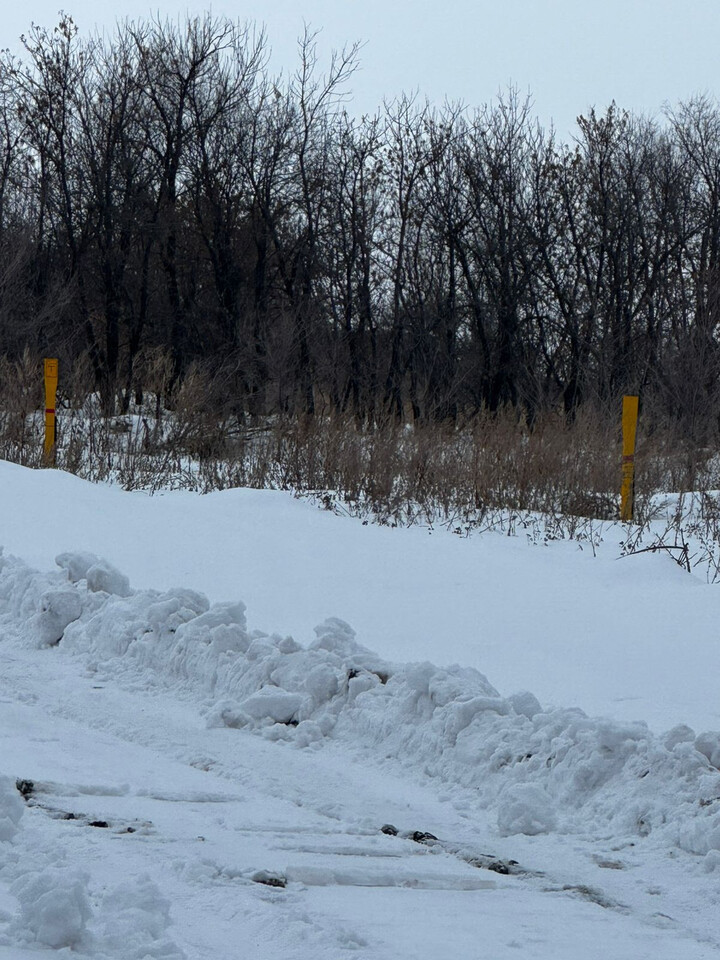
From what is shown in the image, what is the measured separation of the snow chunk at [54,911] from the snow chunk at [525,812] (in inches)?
57.5

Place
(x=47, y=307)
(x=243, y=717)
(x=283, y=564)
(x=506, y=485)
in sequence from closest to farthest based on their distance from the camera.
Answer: (x=243, y=717) → (x=283, y=564) → (x=506, y=485) → (x=47, y=307)

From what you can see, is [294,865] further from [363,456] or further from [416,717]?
[363,456]

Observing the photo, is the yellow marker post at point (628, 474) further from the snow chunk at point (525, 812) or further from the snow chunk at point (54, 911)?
the snow chunk at point (54, 911)

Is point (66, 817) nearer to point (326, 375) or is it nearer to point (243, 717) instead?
point (243, 717)

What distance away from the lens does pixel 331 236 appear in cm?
3288

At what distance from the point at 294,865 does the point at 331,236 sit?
3088cm

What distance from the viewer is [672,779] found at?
3691 millimetres

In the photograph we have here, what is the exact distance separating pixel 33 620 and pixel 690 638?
3.66 meters

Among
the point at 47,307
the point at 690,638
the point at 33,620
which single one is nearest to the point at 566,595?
the point at 690,638

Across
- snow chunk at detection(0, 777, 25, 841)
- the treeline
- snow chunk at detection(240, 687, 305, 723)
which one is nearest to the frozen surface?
snow chunk at detection(240, 687, 305, 723)

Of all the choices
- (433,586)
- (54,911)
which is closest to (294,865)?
(54,911)

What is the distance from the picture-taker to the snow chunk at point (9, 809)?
310 centimetres

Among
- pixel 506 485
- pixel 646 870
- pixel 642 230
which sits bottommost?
pixel 646 870

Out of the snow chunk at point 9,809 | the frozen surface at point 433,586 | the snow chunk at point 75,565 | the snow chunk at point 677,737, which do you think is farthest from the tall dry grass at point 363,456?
the snow chunk at point 9,809
